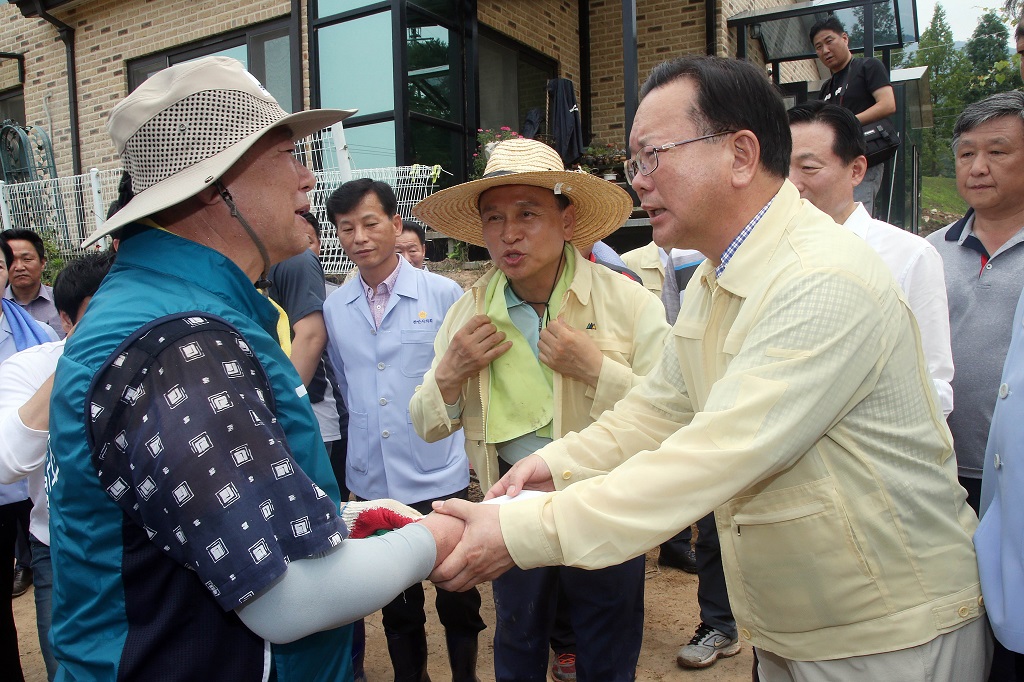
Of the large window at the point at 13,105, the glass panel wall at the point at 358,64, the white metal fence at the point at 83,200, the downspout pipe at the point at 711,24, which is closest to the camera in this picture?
the white metal fence at the point at 83,200

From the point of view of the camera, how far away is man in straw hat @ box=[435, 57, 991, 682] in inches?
63.6

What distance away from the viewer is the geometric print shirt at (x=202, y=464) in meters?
1.28

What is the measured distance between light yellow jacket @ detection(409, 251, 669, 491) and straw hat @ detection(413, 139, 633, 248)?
0.25 meters

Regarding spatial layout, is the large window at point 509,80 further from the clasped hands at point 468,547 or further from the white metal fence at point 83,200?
the clasped hands at point 468,547

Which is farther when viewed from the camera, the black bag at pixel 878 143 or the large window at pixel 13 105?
the large window at pixel 13 105

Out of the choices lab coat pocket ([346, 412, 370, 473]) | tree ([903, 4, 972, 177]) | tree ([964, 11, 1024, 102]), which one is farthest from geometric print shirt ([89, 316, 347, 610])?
tree ([964, 11, 1024, 102])

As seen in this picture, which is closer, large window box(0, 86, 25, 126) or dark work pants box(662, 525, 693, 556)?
dark work pants box(662, 525, 693, 556)

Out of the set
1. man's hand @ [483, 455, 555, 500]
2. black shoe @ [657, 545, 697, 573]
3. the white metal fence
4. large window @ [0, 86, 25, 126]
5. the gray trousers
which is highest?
large window @ [0, 86, 25, 126]

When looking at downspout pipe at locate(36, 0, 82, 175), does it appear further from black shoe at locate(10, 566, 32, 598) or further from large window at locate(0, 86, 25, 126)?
black shoe at locate(10, 566, 32, 598)

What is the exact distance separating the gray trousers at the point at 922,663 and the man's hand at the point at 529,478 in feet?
2.80

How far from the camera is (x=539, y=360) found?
9.41 feet

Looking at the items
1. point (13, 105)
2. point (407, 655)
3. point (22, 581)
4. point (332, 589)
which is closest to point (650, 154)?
point (332, 589)

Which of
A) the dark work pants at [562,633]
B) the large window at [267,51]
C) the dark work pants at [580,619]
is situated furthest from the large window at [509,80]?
the dark work pants at [580,619]

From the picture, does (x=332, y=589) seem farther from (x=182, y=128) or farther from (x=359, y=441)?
(x=359, y=441)
